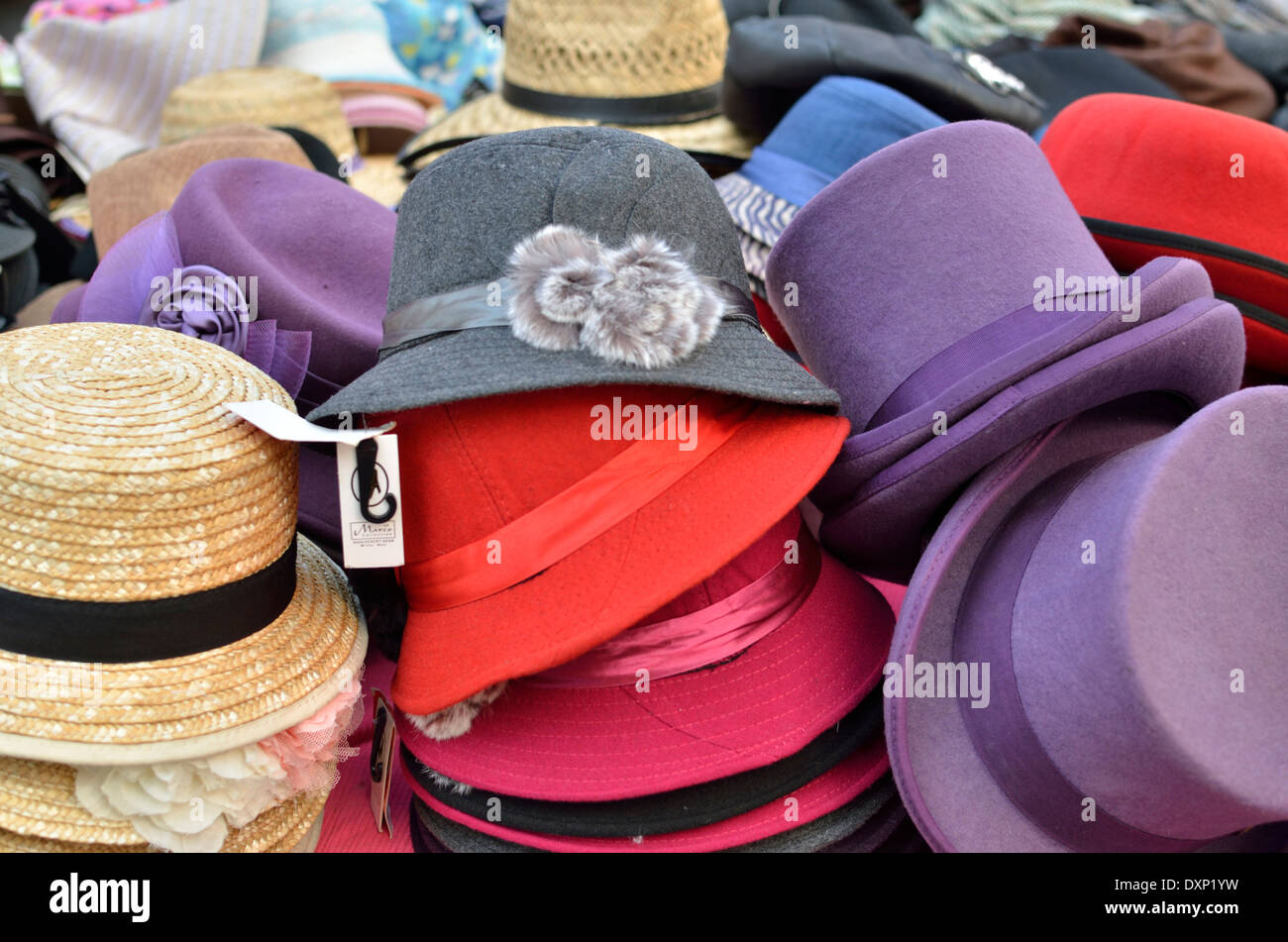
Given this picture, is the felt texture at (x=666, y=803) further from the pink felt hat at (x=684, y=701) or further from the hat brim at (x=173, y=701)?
the hat brim at (x=173, y=701)

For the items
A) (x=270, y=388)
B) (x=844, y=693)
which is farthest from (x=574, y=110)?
(x=844, y=693)

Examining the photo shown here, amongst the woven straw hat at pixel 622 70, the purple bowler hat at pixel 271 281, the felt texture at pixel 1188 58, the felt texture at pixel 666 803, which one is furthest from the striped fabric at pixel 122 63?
the felt texture at pixel 1188 58

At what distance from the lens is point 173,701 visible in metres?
1.14

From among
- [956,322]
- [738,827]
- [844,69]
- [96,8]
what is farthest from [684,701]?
[96,8]

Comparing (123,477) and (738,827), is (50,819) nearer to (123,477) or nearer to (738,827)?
(123,477)

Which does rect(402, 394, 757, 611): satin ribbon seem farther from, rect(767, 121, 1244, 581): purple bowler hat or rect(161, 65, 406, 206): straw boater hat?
rect(161, 65, 406, 206): straw boater hat

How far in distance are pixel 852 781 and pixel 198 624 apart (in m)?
0.85

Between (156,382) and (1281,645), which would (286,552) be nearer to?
(156,382)

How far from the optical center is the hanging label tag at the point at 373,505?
1.25 m

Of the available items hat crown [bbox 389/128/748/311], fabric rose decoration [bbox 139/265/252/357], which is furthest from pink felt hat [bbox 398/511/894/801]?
fabric rose decoration [bbox 139/265/252/357]

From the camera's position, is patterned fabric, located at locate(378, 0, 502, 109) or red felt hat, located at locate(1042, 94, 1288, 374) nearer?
red felt hat, located at locate(1042, 94, 1288, 374)

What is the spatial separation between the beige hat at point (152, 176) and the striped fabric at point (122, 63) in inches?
49.7

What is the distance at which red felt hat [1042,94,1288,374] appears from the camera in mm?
1687

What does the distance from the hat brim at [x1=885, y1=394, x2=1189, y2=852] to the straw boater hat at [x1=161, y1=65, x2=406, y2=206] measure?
196 cm
